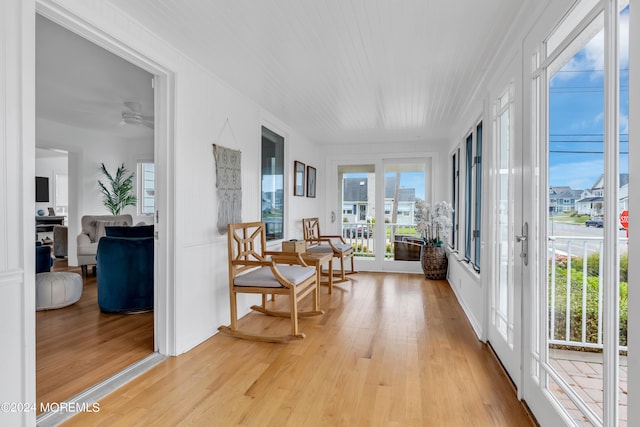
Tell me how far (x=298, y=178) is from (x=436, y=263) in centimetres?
242

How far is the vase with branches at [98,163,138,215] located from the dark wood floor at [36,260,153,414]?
300 centimetres

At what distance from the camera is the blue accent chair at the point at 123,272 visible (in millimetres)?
3508

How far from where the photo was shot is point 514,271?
216 centimetres

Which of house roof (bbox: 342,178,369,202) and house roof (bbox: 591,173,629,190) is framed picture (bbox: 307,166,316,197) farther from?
house roof (bbox: 591,173,629,190)

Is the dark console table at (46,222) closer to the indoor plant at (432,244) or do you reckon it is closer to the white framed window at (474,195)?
the indoor plant at (432,244)

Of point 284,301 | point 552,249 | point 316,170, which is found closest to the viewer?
point 552,249

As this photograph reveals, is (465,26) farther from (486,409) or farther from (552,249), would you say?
(486,409)

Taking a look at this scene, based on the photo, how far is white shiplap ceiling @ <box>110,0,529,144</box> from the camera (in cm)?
199

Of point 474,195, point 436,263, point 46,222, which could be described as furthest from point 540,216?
point 46,222

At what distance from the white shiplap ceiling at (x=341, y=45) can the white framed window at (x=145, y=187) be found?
4.08 metres

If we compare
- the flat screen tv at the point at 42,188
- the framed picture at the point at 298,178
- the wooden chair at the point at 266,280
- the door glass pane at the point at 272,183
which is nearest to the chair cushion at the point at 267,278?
the wooden chair at the point at 266,280

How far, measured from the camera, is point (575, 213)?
1.44m
